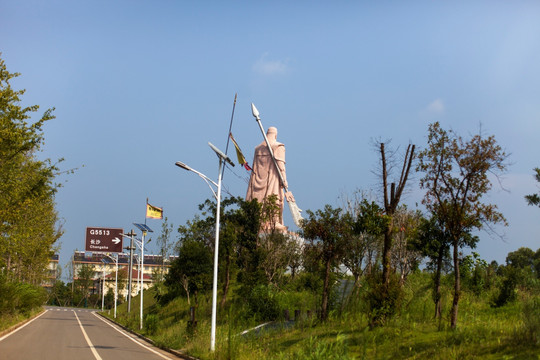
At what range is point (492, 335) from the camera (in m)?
12.6

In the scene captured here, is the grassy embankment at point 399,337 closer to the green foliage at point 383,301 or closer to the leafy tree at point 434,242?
the green foliage at point 383,301

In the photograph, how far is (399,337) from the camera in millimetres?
14062

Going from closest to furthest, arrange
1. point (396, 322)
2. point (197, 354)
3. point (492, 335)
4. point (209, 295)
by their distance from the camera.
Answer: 1. point (492, 335)
2. point (396, 322)
3. point (197, 354)
4. point (209, 295)

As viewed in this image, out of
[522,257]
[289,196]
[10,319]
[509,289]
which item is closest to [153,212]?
[10,319]

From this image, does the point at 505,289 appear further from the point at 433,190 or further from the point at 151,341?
the point at 151,341

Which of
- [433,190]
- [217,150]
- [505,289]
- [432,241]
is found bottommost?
[505,289]

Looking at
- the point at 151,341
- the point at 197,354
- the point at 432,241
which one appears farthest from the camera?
the point at 151,341

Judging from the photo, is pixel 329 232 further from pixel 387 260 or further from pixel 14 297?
pixel 14 297

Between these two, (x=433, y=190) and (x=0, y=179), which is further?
(x=0, y=179)

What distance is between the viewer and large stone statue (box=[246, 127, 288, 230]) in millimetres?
51094

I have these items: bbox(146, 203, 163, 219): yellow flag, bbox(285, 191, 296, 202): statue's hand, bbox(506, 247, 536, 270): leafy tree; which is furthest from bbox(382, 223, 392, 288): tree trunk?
bbox(506, 247, 536, 270): leafy tree

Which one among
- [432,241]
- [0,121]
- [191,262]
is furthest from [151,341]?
[432,241]

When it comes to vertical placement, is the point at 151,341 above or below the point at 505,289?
below

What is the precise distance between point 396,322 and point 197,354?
6.30 meters
